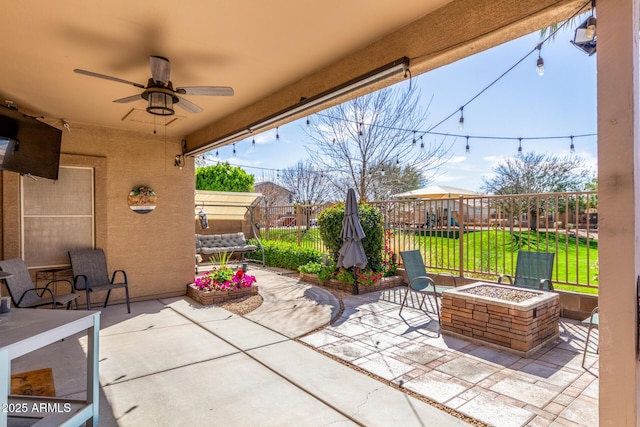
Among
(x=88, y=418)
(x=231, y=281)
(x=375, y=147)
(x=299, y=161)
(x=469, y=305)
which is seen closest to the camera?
(x=88, y=418)

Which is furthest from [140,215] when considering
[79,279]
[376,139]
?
[376,139]

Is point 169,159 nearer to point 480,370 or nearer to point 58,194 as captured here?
point 58,194

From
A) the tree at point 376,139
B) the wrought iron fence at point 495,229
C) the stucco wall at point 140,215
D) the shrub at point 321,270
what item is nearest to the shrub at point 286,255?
the shrub at point 321,270

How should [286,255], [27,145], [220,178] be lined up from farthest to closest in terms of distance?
[220,178] < [286,255] < [27,145]

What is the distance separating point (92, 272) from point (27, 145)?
2.19 m

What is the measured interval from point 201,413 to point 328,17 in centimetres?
308

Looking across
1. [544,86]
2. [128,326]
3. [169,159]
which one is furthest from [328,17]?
[544,86]

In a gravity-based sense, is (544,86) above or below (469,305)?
above

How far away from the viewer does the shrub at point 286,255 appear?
8633 millimetres

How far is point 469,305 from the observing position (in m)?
3.96

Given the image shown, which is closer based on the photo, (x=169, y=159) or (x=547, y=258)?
(x=547, y=258)

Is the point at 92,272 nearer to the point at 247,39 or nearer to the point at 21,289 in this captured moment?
the point at 21,289

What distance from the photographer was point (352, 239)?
20.7ft

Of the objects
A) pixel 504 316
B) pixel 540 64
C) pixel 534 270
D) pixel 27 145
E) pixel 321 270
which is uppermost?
pixel 540 64
